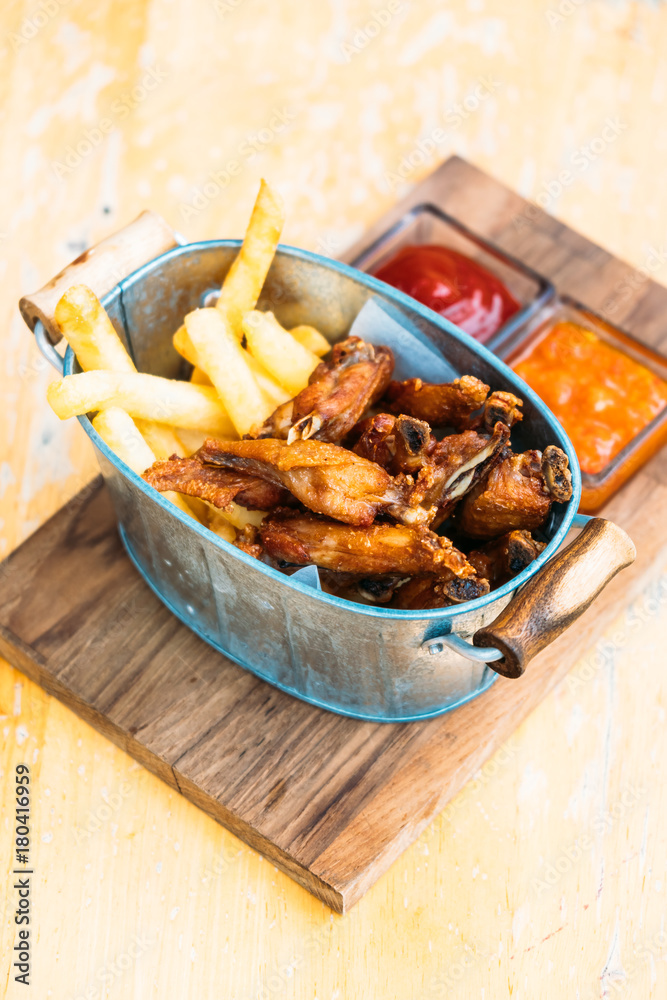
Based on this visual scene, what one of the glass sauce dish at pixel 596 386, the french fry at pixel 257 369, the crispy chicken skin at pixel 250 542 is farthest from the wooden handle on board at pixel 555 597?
the french fry at pixel 257 369

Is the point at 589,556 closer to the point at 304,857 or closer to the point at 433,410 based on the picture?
the point at 433,410

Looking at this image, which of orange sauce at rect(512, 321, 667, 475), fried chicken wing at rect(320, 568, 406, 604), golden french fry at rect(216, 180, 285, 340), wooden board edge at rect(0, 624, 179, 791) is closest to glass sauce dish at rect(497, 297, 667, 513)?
orange sauce at rect(512, 321, 667, 475)

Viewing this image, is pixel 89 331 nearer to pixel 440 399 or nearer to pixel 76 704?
pixel 440 399

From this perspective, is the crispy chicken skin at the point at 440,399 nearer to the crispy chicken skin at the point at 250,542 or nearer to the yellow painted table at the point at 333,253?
the crispy chicken skin at the point at 250,542

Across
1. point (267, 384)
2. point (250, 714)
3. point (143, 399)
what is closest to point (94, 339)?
point (143, 399)

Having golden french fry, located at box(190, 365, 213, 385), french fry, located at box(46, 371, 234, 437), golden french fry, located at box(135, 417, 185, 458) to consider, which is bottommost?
golden french fry, located at box(135, 417, 185, 458)

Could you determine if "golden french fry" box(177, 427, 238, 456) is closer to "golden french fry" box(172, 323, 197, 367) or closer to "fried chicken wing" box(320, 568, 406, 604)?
"golden french fry" box(172, 323, 197, 367)

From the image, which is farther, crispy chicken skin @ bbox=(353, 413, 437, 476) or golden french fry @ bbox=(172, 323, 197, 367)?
golden french fry @ bbox=(172, 323, 197, 367)
